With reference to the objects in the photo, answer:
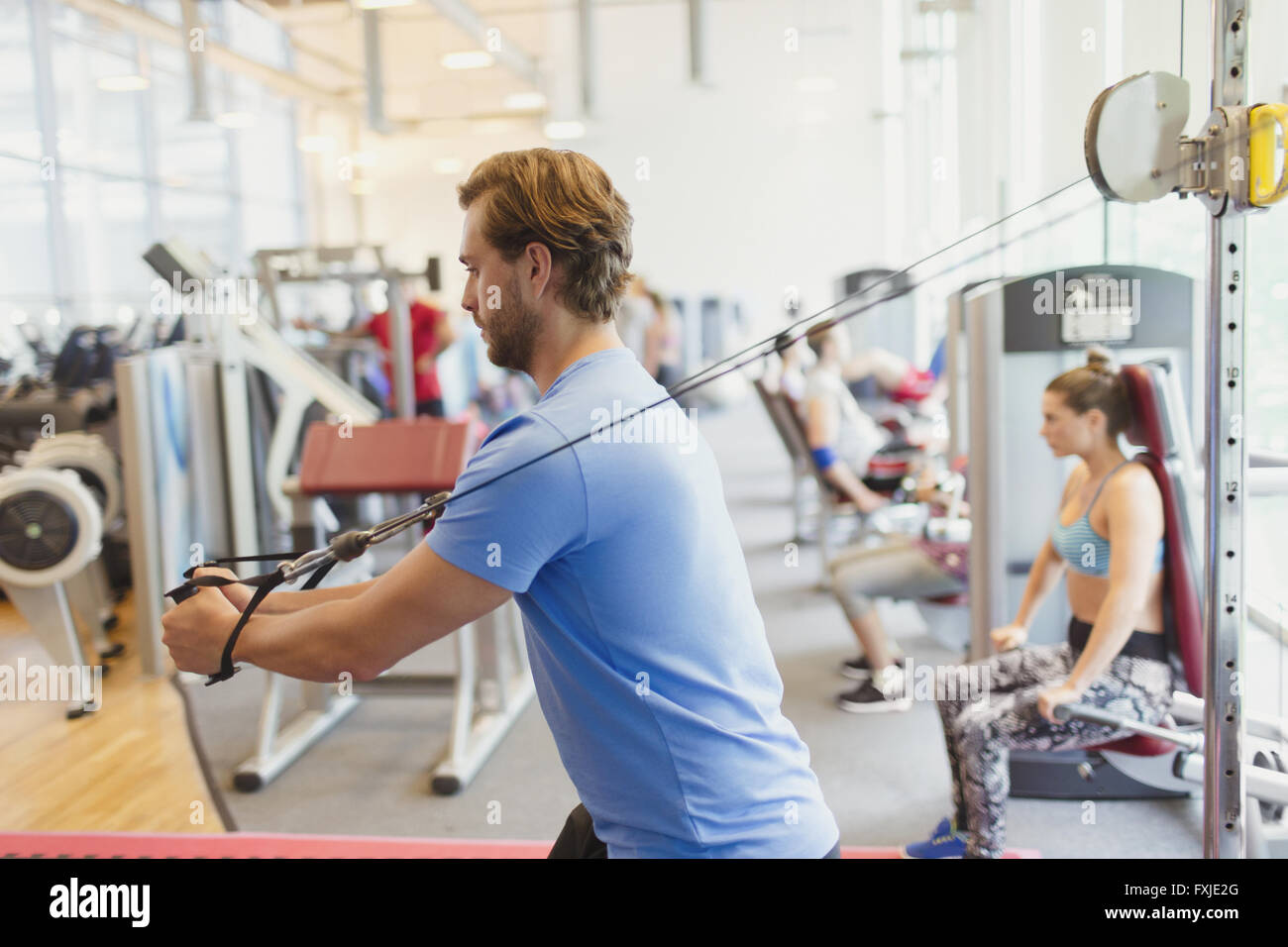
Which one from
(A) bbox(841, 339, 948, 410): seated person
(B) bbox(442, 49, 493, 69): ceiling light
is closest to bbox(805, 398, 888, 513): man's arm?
(A) bbox(841, 339, 948, 410): seated person

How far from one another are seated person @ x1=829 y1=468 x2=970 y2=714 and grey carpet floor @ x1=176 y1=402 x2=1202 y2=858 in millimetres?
99

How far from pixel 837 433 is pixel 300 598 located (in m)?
3.76

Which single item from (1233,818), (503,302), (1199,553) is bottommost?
(1233,818)

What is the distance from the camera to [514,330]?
1.12 metres

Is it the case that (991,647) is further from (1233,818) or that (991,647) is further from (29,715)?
(29,715)

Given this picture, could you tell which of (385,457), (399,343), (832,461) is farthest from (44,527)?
(832,461)

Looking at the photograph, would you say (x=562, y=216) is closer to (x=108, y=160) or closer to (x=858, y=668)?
(x=858, y=668)

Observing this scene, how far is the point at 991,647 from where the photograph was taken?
299cm

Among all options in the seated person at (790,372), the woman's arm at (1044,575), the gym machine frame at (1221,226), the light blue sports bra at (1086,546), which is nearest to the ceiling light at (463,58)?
the seated person at (790,372)

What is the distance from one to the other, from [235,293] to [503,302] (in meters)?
3.15

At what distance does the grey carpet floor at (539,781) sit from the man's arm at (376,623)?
174cm

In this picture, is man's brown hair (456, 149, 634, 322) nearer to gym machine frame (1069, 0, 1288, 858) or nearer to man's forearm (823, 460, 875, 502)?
gym machine frame (1069, 0, 1288, 858)
